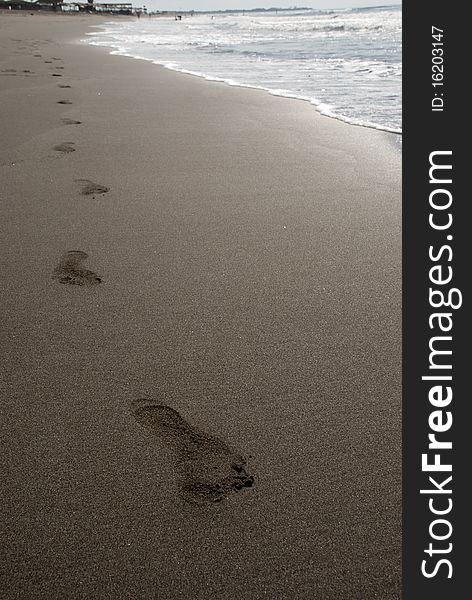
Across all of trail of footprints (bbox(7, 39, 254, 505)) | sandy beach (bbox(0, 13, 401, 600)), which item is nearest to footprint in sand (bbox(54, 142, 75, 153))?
sandy beach (bbox(0, 13, 401, 600))

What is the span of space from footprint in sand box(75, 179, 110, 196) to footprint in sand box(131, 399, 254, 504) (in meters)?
1.65

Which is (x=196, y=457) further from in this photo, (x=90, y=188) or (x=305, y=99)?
(x=305, y=99)

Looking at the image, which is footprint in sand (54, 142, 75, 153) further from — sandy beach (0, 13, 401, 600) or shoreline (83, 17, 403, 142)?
shoreline (83, 17, 403, 142)

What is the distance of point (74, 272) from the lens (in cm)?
194

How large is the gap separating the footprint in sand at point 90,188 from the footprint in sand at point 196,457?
1.65 meters

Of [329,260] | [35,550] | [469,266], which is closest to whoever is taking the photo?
[35,550]

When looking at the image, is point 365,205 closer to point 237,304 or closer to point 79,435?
point 237,304

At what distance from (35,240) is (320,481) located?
1.57m

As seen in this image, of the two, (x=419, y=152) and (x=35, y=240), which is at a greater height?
(x=419, y=152)

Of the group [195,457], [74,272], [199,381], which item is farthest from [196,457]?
[74,272]

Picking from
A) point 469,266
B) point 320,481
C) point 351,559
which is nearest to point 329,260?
point 469,266

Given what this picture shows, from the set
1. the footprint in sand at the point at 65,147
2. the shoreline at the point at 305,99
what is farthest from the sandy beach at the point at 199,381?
the shoreline at the point at 305,99

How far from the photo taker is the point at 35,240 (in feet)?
7.06

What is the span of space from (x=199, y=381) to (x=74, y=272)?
795 millimetres
